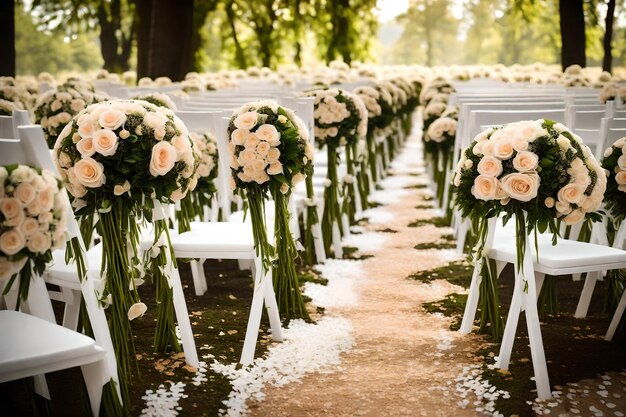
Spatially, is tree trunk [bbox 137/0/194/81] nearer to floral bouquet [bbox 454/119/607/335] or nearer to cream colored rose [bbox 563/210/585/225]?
floral bouquet [bbox 454/119/607/335]

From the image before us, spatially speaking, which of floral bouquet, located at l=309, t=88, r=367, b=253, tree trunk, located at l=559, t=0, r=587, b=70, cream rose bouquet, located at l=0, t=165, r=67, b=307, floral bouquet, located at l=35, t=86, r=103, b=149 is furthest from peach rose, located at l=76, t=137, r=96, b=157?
tree trunk, located at l=559, t=0, r=587, b=70

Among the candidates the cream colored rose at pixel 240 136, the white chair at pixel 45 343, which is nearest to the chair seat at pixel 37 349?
the white chair at pixel 45 343

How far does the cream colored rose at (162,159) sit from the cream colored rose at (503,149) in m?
1.52

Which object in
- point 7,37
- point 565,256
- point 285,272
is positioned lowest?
point 285,272

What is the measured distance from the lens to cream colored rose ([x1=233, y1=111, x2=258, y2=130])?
14.4 ft

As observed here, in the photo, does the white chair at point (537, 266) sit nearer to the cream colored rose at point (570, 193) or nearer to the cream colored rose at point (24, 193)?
the cream colored rose at point (570, 193)

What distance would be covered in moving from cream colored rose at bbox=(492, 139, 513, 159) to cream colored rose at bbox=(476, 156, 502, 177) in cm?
3

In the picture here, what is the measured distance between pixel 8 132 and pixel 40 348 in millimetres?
1577

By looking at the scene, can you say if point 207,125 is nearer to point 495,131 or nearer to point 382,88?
point 495,131

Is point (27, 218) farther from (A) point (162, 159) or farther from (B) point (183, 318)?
(B) point (183, 318)

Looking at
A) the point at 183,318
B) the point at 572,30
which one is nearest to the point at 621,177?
the point at 183,318

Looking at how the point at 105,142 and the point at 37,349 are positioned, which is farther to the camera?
the point at 105,142

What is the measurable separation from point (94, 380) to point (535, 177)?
2154mm

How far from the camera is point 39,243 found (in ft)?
9.38
